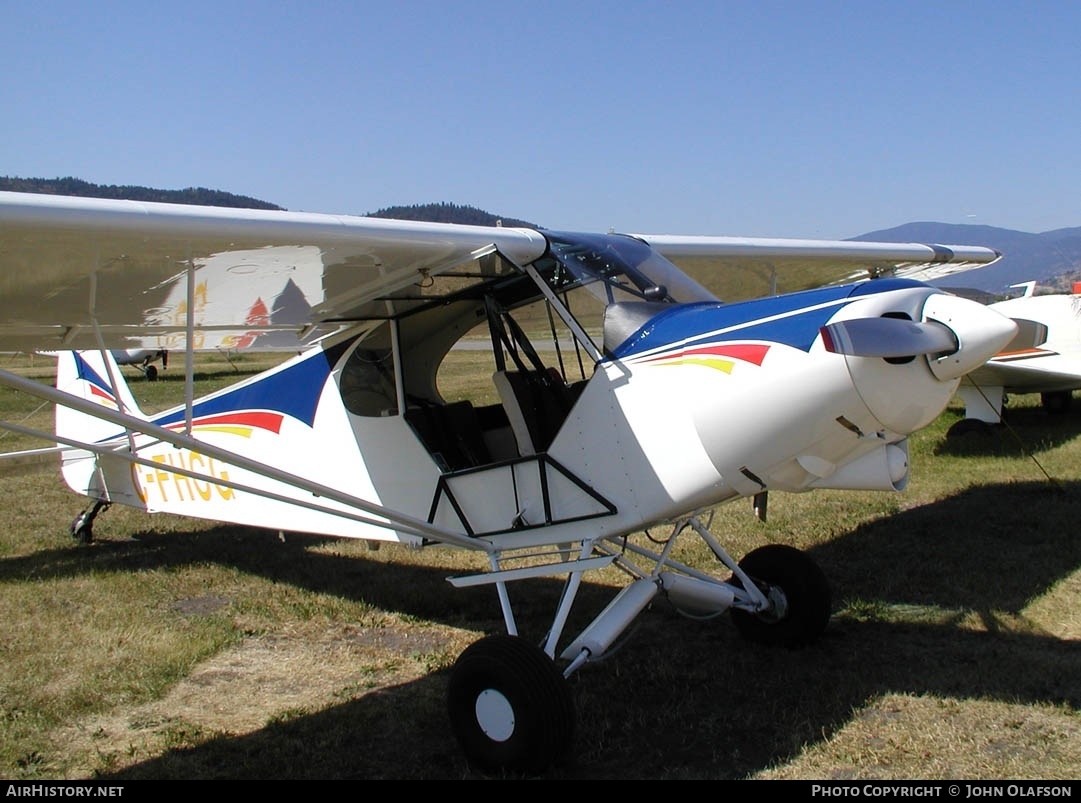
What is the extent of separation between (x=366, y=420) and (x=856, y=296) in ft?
9.28

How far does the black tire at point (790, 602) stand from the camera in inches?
197

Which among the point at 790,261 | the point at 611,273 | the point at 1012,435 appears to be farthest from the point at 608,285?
the point at 1012,435

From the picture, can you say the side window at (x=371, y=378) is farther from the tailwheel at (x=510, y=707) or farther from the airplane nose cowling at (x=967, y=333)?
the airplane nose cowling at (x=967, y=333)

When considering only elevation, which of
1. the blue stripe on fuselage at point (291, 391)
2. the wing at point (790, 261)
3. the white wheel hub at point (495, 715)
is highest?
the wing at point (790, 261)

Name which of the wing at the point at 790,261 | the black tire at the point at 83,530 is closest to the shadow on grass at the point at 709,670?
the black tire at the point at 83,530

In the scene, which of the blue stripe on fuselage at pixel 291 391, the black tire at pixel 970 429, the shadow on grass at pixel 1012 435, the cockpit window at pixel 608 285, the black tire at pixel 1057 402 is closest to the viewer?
the cockpit window at pixel 608 285

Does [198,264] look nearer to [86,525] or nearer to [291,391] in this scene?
[291,391]

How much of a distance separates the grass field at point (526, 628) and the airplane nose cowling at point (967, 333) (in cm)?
155

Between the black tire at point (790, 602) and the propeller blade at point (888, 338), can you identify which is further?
the black tire at point (790, 602)

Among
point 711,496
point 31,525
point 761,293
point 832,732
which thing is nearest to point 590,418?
point 711,496

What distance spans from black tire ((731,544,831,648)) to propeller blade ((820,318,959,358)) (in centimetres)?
200

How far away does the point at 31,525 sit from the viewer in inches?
337

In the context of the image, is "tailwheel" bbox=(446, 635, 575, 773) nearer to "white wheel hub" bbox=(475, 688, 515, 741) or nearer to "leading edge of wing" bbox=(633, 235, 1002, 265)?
"white wheel hub" bbox=(475, 688, 515, 741)

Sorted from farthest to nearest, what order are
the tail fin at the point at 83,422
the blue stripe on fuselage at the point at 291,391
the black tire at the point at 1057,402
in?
the black tire at the point at 1057,402 < the tail fin at the point at 83,422 < the blue stripe on fuselage at the point at 291,391
